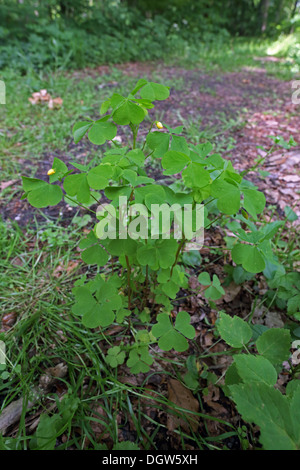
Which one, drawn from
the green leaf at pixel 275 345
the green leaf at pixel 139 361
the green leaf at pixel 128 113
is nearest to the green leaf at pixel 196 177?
the green leaf at pixel 128 113

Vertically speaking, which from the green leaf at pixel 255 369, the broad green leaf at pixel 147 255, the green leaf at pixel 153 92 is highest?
the green leaf at pixel 153 92

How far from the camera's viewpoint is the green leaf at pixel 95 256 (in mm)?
1038

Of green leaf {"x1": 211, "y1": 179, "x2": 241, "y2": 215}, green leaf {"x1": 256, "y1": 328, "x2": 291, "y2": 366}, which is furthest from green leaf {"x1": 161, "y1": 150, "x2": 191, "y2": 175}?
→ green leaf {"x1": 256, "y1": 328, "x2": 291, "y2": 366}

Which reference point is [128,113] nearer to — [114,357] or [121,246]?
[121,246]

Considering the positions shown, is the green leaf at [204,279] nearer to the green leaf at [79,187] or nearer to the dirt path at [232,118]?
the green leaf at [79,187]

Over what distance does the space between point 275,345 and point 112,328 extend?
83 centimetres

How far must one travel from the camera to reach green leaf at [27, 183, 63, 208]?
36.5 inches

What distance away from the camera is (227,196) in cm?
88

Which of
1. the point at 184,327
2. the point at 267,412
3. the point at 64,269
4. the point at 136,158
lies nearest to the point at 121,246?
the point at 136,158

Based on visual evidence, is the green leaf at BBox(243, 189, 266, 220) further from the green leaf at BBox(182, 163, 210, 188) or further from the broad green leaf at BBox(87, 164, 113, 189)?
the broad green leaf at BBox(87, 164, 113, 189)

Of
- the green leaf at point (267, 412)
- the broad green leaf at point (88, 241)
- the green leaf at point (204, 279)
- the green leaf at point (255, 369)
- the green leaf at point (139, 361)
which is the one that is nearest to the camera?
the green leaf at point (267, 412)

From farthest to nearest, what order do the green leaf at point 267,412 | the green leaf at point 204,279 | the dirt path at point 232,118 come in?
the dirt path at point 232,118 < the green leaf at point 204,279 < the green leaf at point 267,412

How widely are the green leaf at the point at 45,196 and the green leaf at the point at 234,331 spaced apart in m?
0.80

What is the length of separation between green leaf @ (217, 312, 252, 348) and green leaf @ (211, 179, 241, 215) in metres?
0.46
